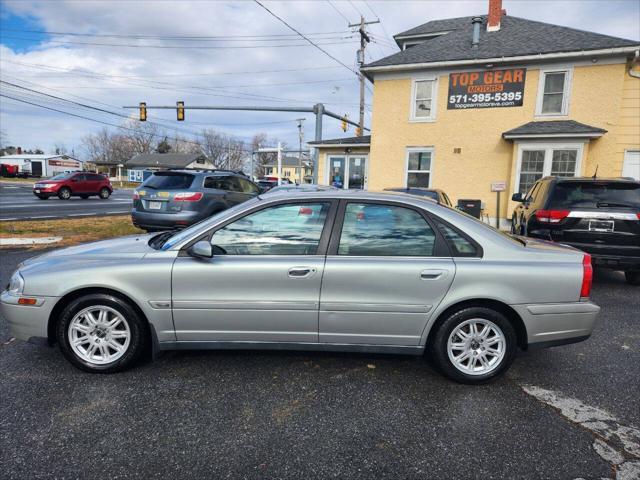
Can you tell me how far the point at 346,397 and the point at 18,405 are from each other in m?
2.26

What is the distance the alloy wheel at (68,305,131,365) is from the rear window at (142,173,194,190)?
5894 mm

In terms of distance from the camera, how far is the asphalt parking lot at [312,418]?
7.68ft

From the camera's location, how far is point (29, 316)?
3250 mm

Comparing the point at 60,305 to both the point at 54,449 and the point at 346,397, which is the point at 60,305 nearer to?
the point at 54,449

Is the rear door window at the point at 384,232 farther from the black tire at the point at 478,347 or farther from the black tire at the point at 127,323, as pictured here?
the black tire at the point at 127,323

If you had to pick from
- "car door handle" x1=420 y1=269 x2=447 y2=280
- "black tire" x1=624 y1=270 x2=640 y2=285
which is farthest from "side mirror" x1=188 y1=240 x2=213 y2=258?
"black tire" x1=624 y1=270 x2=640 y2=285

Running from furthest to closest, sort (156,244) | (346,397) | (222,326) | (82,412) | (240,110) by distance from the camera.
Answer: (240,110) < (156,244) < (222,326) < (346,397) < (82,412)

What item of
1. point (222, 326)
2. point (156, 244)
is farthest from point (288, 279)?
point (156, 244)

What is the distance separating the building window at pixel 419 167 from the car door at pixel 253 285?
12.9 metres

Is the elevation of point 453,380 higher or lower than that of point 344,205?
lower

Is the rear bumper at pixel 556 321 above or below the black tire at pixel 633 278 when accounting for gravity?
above

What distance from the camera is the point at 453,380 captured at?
10.9ft

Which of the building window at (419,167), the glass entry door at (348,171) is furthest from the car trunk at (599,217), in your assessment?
the glass entry door at (348,171)

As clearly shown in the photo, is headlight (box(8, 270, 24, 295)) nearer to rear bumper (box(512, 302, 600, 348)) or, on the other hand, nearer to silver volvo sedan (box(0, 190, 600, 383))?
silver volvo sedan (box(0, 190, 600, 383))
